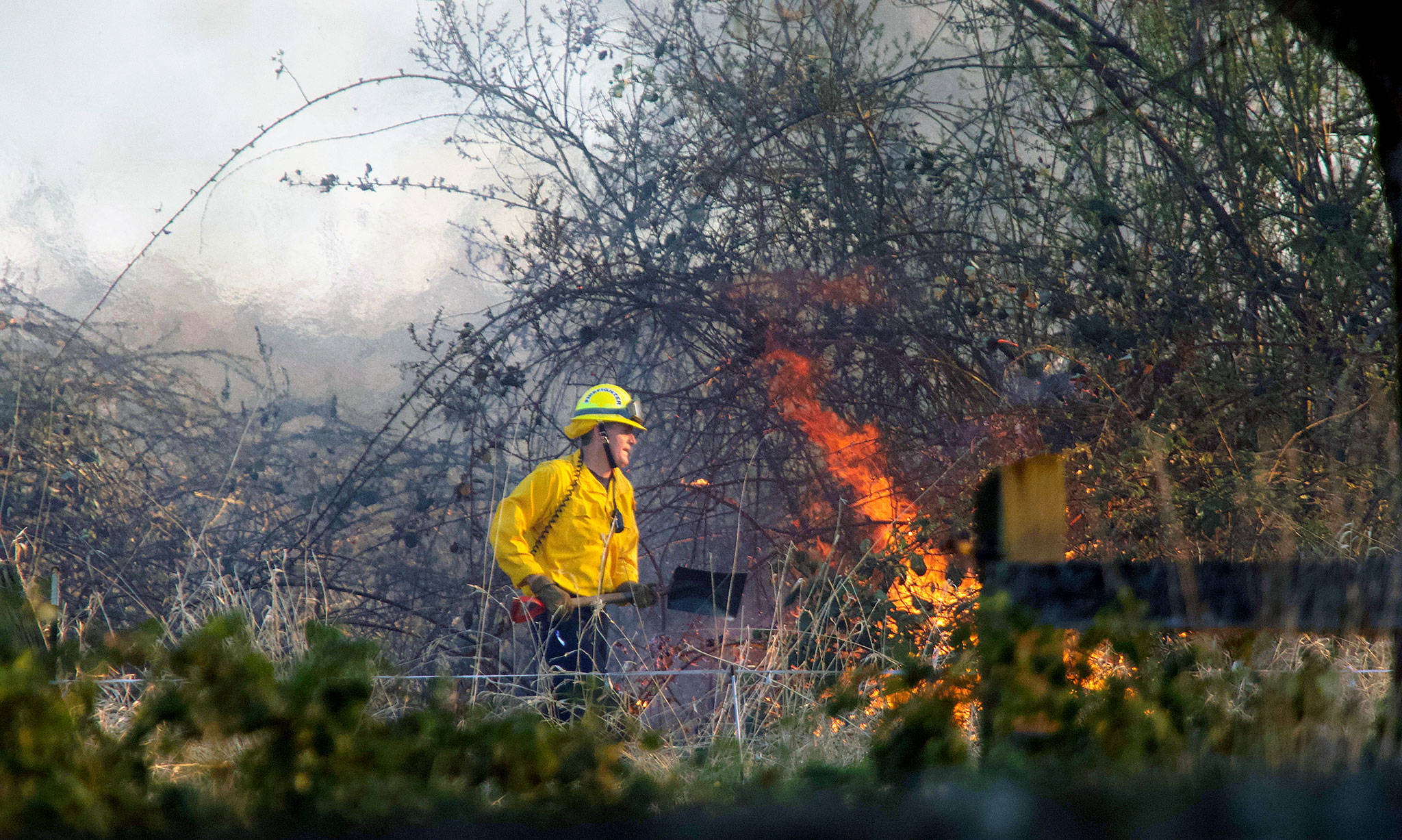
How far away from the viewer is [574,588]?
14.3ft

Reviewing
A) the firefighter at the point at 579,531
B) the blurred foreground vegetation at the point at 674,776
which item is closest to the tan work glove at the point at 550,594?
the firefighter at the point at 579,531

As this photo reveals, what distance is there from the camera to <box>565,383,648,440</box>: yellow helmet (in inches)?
178

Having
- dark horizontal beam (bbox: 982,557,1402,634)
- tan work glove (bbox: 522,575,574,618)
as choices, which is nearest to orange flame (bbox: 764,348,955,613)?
tan work glove (bbox: 522,575,574,618)

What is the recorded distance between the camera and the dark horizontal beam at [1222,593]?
5.41 ft

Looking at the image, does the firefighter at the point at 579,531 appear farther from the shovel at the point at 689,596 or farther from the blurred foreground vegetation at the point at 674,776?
the blurred foreground vegetation at the point at 674,776

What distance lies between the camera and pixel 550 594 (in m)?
4.10

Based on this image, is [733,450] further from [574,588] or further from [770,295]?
[574,588]

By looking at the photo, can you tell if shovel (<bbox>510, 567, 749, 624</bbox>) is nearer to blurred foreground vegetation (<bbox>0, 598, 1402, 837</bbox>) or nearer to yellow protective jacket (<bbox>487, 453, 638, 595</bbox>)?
yellow protective jacket (<bbox>487, 453, 638, 595</bbox>)

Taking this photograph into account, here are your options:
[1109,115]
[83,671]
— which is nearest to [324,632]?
[83,671]

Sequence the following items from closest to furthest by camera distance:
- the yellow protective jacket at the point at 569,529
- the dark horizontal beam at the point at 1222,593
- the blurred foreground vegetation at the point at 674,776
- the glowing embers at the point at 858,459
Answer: the blurred foreground vegetation at the point at 674,776 < the dark horizontal beam at the point at 1222,593 < the yellow protective jacket at the point at 569,529 < the glowing embers at the point at 858,459

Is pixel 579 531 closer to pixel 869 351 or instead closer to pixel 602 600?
pixel 602 600

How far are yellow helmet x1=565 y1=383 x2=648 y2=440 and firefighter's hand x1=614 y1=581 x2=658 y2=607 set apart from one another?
0.70 meters

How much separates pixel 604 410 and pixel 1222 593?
10.2ft

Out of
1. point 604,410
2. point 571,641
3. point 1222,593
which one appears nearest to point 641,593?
point 571,641
